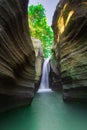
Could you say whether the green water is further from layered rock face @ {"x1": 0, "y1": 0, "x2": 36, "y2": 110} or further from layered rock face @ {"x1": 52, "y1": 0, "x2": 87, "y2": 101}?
layered rock face @ {"x1": 52, "y1": 0, "x2": 87, "y2": 101}

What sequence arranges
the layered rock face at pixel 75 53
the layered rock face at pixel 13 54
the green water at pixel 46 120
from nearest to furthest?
the layered rock face at pixel 13 54 → the green water at pixel 46 120 → the layered rock face at pixel 75 53

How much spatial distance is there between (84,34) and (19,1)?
335 centimetres

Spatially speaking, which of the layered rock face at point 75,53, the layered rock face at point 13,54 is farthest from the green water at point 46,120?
the layered rock face at point 75,53

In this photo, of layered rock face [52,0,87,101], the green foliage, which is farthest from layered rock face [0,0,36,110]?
the green foliage

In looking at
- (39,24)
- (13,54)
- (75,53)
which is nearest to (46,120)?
(13,54)

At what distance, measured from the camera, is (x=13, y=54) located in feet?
24.3

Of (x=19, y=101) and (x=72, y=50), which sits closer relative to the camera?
(x=19, y=101)

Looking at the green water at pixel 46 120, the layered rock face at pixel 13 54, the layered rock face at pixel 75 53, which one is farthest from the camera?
the layered rock face at pixel 75 53

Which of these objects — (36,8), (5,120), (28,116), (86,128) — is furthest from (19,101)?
(36,8)

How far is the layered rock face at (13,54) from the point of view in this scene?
644cm

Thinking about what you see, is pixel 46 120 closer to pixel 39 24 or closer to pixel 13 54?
pixel 13 54

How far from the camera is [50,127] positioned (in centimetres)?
653

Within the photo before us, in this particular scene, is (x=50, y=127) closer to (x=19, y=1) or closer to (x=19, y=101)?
(x=19, y=101)

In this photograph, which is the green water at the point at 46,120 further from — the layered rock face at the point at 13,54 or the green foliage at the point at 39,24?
the green foliage at the point at 39,24
